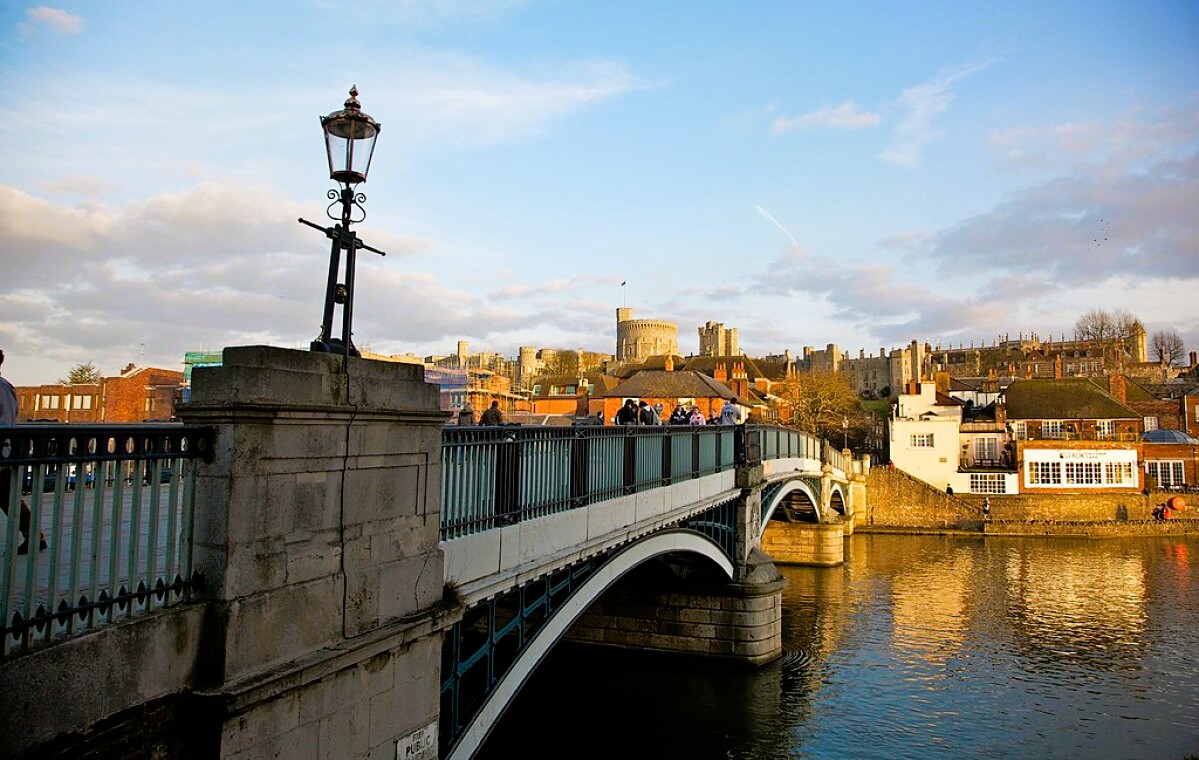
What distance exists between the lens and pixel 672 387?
61.2 metres

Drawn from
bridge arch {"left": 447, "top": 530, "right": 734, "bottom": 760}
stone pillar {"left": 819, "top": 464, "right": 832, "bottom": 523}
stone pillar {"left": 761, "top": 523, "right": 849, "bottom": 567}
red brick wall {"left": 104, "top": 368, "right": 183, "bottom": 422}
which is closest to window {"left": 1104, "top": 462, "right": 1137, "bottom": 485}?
stone pillar {"left": 819, "top": 464, "right": 832, "bottom": 523}

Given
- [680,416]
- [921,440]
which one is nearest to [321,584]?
[680,416]

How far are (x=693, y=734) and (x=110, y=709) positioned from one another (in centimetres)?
1480

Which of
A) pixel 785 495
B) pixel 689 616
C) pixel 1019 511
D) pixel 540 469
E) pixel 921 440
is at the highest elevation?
pixel 921 440

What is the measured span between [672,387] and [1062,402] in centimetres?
2910

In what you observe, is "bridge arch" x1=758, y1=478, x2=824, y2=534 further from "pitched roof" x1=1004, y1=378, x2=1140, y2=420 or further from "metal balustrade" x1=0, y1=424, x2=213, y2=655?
"pitched roof" x1=1004, y1=378, x2=1140, y2=420

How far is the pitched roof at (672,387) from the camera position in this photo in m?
60.3

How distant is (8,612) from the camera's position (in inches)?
140

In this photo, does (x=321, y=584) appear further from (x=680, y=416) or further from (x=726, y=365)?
(x=726, y=365)

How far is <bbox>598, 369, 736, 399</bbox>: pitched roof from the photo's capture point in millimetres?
60344

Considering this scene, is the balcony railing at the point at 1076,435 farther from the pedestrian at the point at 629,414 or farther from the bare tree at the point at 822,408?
the pedestrian at the point at 629,414

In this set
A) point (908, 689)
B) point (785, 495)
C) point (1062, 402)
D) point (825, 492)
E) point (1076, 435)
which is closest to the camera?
point (908, 689)

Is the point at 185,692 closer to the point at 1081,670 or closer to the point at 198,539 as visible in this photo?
the point at 198,539

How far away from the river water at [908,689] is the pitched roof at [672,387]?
30094 mm
